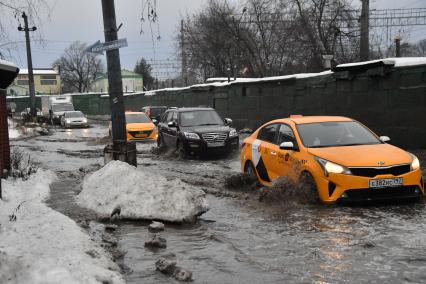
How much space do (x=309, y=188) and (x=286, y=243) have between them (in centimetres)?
188

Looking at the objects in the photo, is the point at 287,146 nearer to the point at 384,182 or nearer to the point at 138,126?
the point at 384,182

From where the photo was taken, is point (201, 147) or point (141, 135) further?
point (141, 135)

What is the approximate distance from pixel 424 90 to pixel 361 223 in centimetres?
749

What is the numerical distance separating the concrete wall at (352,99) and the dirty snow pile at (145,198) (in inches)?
319

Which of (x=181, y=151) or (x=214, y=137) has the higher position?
(x=214, y=137)

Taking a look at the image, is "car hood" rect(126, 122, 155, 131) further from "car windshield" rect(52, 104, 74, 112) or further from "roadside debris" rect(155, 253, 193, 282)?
"car windshield" rect(52, 104, 74, 112)

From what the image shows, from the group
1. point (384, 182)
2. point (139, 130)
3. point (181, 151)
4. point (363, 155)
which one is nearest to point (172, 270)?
point (384, 182)

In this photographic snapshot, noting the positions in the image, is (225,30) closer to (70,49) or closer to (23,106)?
(23,106)

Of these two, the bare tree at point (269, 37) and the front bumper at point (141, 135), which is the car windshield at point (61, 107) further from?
the front bumper at point (141, 135)

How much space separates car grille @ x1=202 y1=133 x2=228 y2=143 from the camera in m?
14.9

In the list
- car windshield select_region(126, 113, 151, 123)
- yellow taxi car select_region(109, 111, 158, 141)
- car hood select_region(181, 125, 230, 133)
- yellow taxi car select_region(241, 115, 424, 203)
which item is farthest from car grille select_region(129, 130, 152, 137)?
yellow taxi car select_region(241, 115, 424, 203)

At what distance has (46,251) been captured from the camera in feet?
15.2

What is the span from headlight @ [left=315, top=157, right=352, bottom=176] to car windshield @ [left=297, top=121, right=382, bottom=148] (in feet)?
2.26

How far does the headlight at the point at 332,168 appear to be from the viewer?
7148 millimetres
